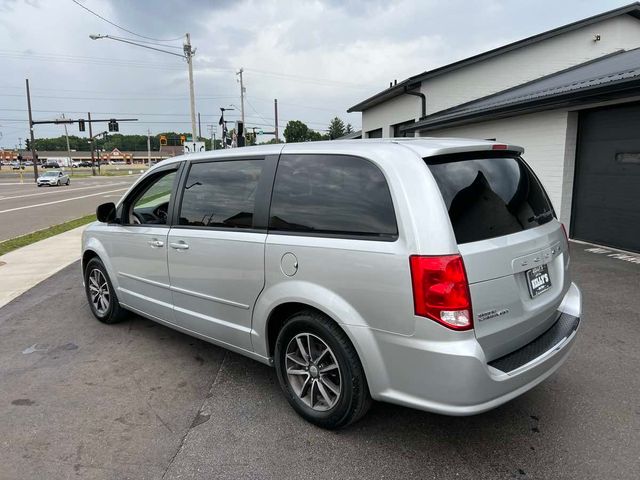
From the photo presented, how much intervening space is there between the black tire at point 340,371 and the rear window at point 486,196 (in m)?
0.89

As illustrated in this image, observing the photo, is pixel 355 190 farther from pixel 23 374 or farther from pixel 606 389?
pixel 23 374

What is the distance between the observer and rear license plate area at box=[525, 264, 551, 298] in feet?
8.82

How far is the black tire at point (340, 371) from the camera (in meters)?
2.67

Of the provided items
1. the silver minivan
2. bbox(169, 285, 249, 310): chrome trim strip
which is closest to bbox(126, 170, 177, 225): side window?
the silver minivan

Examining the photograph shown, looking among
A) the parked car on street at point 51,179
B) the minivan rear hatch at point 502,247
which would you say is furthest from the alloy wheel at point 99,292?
the parked car on street at point 51,179

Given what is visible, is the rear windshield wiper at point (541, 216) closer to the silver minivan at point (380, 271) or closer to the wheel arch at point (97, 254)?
the silver minivan at point (380, 271)

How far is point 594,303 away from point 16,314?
6639mm

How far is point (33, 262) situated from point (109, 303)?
4.53 m

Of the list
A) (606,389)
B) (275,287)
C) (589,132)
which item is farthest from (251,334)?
(589,132)

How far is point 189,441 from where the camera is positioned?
2.86m

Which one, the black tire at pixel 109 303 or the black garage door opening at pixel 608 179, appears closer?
the black tire at pixel 109 303

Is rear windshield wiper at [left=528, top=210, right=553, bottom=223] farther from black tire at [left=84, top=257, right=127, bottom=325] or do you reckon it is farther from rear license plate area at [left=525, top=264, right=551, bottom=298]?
black tire at [left=84, top=257, right=127, bottom=325]

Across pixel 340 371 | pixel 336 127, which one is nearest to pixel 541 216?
pixel 340 371

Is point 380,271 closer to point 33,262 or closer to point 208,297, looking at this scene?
point 208,297
